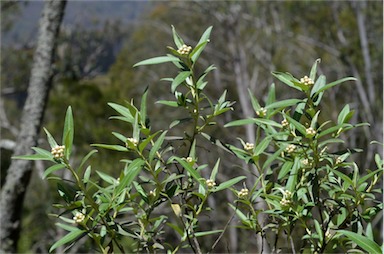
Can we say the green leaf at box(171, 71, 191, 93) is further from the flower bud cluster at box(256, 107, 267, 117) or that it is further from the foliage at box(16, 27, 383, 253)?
the flower bud cluster at box(256, 107, 267, 117)

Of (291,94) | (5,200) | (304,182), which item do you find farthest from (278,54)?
(304,182)

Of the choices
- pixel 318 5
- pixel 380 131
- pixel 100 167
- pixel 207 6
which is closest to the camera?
pixel 380 131

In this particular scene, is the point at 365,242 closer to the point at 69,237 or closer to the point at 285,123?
the point at 285,123

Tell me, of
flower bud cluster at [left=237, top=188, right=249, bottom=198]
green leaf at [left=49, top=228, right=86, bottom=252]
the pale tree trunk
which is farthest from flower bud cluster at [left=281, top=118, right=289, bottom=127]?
the pale tree trunk

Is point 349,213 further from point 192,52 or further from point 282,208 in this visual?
point 192,52

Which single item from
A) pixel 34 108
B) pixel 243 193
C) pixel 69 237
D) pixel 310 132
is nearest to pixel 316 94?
pixel 310 132

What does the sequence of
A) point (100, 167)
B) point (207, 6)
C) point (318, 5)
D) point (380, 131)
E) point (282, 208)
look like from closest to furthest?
point (282, 208), point (380, 131), point (207, 6), point (100, 167), point (318, 5)

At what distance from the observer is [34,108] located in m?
1.80

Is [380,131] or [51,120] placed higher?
[380,131]

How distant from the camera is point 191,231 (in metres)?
0.71

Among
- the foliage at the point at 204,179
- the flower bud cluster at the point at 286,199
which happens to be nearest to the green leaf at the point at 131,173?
the foliage at the point at 204,179

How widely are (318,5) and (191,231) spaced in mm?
6527

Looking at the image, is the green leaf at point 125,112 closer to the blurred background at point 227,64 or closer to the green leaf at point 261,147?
the green leaf at point 261,147

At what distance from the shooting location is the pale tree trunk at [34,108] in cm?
179
